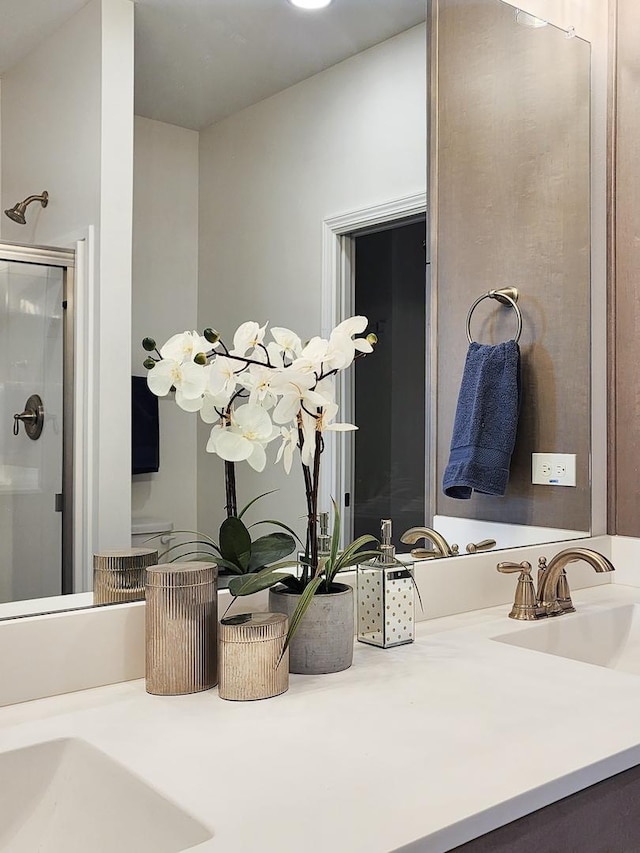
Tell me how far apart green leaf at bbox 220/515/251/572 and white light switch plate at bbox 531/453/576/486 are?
0.86 metres

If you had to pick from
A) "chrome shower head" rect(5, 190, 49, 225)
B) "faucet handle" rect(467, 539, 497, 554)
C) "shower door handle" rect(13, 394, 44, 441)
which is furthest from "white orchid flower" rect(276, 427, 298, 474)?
"faucet handle" rect(467, 539, 497, 554)

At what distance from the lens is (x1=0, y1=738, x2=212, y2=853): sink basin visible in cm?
78

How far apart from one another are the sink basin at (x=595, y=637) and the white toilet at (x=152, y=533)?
64 cm

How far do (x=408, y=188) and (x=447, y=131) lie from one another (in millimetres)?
223

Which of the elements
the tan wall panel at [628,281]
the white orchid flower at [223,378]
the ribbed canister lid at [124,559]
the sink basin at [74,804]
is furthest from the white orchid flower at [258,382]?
the tan wall panel at [628,281]

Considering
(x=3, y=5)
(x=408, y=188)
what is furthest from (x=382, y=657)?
(x=3, y=5)

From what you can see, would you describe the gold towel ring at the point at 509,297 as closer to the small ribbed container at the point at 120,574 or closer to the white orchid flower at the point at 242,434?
the white orchid flower at the point at 242,434

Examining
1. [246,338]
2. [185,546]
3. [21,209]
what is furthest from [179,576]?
[21,209]

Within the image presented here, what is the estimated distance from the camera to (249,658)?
1.00 m

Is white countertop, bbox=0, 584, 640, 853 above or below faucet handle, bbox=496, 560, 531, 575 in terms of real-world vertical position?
below

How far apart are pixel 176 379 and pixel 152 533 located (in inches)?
8.7

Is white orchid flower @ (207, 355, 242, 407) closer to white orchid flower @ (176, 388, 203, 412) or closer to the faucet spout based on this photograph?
white orchid flower @ (176, 388, 203, 412)

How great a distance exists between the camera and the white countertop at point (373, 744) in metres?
0.71

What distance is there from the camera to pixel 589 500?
1868mm
